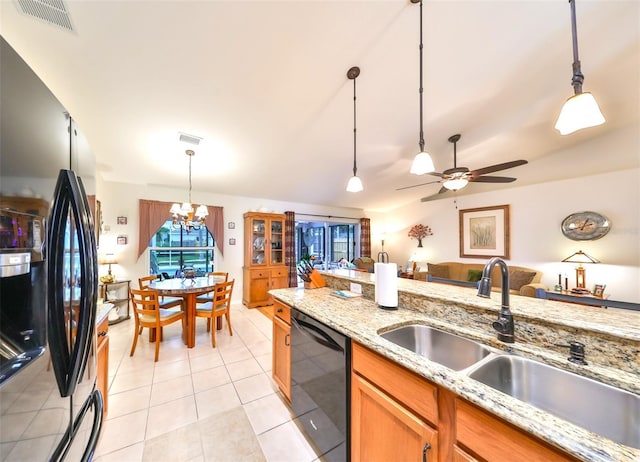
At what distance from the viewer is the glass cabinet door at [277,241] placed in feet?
16.9

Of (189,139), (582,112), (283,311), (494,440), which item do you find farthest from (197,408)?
(582,112)

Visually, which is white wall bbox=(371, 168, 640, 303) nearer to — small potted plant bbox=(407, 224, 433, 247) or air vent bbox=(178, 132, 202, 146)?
small potted plant bbox=(407, 224, 433, 247)

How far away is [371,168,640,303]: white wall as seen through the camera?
3.60 m

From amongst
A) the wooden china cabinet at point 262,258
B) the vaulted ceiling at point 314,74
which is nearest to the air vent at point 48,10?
the vaulted ceiling at point 314,74

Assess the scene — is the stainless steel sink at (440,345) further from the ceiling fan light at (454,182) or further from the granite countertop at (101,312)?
the ceiling fan light at (454,182)

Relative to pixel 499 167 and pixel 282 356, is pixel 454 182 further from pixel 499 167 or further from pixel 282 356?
pixel 282 356

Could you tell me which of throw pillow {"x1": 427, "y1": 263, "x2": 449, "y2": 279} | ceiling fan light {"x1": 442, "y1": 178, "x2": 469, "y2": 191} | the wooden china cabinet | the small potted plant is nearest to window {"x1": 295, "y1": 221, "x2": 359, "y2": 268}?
the small potted plant

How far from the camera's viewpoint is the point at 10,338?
0.59 m

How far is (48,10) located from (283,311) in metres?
2.49

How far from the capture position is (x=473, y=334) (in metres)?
1.21

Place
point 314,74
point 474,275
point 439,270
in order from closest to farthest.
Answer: point 314,74 < point 474,275 < point 439,270

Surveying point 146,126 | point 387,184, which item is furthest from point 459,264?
point 146,126

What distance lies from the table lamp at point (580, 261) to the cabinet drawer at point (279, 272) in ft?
16.5

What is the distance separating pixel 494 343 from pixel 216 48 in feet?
8.64
